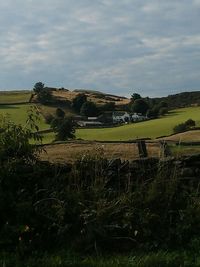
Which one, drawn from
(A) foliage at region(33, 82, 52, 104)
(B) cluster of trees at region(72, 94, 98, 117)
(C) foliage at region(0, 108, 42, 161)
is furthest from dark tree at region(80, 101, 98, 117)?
(C) foliage at region(0, 108, 42, 161)

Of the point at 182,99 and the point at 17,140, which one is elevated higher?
the point at 182,99

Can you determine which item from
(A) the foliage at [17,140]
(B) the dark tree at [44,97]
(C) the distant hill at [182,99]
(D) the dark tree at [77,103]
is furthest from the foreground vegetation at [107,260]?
(C) the distant hill at [182,99]

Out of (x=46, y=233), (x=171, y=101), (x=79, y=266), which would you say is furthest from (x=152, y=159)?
(x=171, y=101)

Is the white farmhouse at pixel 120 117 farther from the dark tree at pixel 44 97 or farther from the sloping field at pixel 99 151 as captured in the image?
the sloping field at pixel 99 151

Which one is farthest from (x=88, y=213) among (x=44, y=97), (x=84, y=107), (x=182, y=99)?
(x=182, y=99)

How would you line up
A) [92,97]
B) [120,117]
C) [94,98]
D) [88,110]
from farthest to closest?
[92,97] < [94,98] < [120,117] < [88,110]

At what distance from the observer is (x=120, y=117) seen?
2832 inches

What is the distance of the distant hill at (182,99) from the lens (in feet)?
302

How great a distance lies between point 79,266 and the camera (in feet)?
20.8

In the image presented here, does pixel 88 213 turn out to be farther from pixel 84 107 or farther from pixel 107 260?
pixel 84 107

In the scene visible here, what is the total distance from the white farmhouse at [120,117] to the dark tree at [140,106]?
1896 mm

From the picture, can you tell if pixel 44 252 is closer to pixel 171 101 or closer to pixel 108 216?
pixel 108 216

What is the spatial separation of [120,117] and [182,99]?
29.7 meters

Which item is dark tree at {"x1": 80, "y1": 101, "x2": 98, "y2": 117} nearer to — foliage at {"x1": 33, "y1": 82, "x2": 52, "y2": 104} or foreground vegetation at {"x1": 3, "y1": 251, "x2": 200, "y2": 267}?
foliage at {"x1": 33, "y1": 82, "x2": 52, "y2": 104}
